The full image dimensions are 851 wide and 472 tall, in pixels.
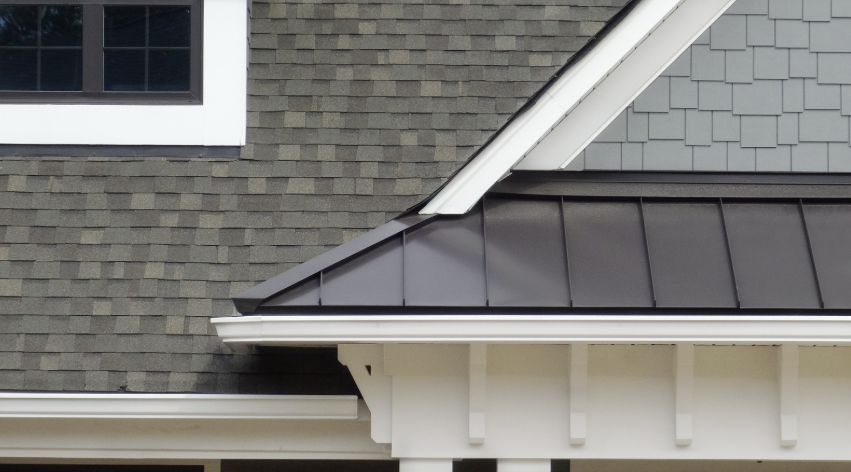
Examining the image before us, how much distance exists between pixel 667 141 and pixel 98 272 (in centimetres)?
294

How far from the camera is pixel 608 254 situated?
3469 mm

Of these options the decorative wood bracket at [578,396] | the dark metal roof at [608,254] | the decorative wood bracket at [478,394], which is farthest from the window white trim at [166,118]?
the decorative wood bracket at [578,396]

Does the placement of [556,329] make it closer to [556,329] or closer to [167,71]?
[556,329]

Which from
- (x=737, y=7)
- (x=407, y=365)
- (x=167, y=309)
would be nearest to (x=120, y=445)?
(x=167, y=309)

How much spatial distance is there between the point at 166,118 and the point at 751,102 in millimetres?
3066

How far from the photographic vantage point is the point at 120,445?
3.89m

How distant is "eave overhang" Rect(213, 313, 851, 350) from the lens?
3.21m

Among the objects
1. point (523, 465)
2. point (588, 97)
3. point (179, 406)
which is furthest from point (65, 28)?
point (523, 465)

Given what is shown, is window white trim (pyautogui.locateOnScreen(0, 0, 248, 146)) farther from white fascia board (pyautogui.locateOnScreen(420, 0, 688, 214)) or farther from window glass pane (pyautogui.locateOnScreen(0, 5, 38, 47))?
white fascia board (pyautogui.locateOnScreen(420, 0, 688, 214))

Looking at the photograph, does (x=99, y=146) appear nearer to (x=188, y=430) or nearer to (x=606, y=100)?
(x=188, y=430)

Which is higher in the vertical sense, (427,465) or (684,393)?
(684,393)

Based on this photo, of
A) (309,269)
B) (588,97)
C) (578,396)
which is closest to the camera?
(309,269)

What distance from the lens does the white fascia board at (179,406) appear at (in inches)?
147

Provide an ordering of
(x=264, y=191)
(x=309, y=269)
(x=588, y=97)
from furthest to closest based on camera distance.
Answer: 1. (x=264, y=191)
2. (x=588, y=97)
3. (x=309, y=269)
